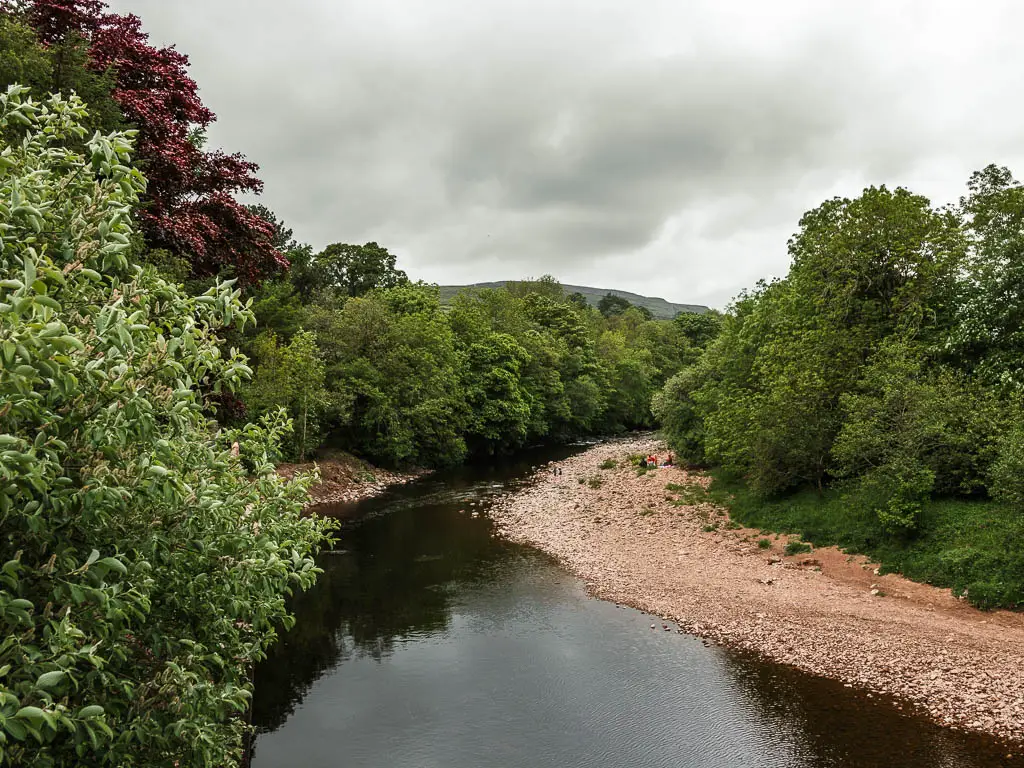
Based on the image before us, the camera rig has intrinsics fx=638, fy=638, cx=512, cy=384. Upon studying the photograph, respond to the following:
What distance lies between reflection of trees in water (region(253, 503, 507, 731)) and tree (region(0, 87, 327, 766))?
9595mm

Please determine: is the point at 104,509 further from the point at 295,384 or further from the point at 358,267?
the point at 358,267

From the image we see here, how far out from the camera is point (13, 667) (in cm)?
415

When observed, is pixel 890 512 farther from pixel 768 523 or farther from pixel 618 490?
pixel 618 490

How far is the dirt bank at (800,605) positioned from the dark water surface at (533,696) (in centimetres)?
94

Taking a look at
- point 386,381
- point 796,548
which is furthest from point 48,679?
point 386,381

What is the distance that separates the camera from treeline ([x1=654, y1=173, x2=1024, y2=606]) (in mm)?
19781

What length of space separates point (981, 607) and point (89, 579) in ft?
67.1

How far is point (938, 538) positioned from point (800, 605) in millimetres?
5324


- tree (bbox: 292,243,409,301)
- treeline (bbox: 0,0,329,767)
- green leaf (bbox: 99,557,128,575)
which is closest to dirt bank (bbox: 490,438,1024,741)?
treeline (bbox: 0,0,329,767)

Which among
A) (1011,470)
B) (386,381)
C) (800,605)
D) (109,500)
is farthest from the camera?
(386,381)

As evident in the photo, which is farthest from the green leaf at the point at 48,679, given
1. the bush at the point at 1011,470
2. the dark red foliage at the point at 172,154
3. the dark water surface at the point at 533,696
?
the bush at the point at 1011,470

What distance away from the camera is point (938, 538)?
66.0ft

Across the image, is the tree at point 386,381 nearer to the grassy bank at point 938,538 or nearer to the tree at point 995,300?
the grassy bank at point 938,538

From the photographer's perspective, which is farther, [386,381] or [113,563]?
[386,381]
